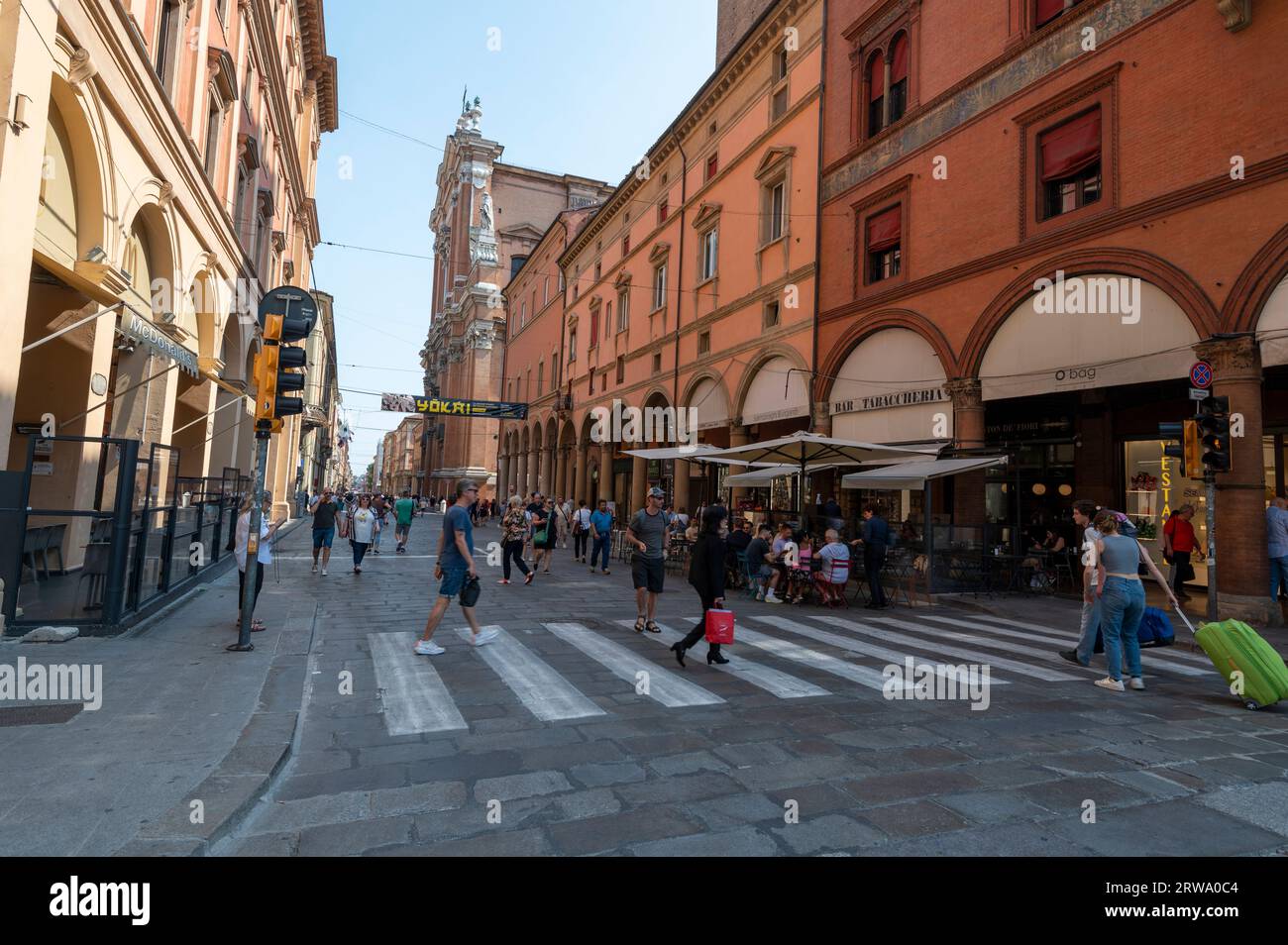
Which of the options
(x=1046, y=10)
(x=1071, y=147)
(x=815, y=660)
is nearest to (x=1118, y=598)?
(x=815, y=660)

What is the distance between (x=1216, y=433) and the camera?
9.70 m

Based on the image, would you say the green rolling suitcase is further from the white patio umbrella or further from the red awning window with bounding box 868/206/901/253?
the red awning window with bounding box 868/206/901/253

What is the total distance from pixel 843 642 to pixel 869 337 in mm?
10998

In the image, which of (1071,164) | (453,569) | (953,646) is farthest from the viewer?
(1071,164)

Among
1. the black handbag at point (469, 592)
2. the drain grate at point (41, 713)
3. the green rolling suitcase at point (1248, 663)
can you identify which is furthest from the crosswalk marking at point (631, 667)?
the green rolling suitcase at point (1248, 663)

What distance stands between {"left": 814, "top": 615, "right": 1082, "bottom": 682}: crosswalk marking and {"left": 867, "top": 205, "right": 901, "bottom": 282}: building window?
10.1 m

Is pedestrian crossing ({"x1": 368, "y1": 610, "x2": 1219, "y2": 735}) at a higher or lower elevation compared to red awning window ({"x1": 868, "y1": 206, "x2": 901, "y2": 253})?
lower

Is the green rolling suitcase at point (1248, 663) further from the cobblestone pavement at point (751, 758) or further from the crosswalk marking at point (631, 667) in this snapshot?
the crosswalk marking at point (631, 667)

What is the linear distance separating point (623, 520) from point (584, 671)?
2430 cm

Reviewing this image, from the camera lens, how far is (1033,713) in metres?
5.65

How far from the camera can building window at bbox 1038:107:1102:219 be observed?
42.5 ft

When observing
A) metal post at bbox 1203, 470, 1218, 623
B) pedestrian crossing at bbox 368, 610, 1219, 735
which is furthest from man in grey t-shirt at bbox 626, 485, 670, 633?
metal post at bbox 1203, 470, 1218, 623

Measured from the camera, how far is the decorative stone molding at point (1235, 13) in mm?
10414

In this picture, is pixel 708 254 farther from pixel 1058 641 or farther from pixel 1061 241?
pixel 1058 641
